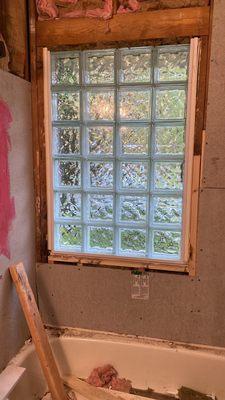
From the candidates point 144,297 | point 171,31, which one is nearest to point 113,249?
point 144,297

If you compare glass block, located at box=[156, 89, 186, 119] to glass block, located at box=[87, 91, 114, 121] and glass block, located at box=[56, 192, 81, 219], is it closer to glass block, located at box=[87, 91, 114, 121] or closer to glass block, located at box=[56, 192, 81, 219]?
glass block, located at box=[87, 91, 114, 121]

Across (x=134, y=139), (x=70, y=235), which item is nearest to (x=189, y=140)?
(x=134, y=139)

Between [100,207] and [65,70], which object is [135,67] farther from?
[100,207]

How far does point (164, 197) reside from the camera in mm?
1585

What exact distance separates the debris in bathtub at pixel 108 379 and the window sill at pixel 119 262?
0.57m

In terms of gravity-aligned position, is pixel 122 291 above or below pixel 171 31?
below

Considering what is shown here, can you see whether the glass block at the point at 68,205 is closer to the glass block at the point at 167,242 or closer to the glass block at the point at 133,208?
the glass block at the point at 133,208

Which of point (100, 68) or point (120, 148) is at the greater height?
point (100, 68)

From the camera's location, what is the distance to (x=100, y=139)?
5.25ft

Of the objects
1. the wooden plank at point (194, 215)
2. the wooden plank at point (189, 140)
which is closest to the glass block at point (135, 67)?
the wooden plank at point (189, 140)

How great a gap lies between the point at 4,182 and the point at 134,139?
Answer: 26.2 inches

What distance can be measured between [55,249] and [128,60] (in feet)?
3.46

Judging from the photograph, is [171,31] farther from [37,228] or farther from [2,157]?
[37,228]

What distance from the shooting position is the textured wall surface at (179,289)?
1429 millimetres
